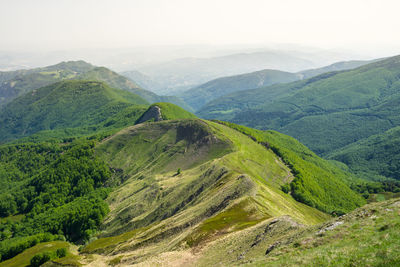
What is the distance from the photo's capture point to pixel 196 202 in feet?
389

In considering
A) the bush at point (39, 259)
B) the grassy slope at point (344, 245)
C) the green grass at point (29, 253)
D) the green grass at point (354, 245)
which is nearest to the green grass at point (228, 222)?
the grassy slope at point (344, 245)

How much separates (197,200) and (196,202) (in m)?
2.20

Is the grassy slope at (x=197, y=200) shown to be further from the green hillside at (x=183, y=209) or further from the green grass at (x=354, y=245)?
the green grass at (x=354, y=245)

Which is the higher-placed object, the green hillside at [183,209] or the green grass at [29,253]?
the green hillside at [183,209]

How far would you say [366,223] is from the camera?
4022 cm

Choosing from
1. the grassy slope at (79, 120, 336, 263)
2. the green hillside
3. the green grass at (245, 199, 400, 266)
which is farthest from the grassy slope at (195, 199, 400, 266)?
the grassy slope at (79, 120, 336, 263)

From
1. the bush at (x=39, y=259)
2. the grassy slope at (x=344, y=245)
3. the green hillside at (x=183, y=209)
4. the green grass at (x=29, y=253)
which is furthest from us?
the green grass at (x=29, y=253)

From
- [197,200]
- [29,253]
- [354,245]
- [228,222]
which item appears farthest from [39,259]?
[354,245]

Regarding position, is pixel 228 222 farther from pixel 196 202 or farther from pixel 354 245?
pixel 354 245

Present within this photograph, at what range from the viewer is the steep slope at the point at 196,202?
272 feet

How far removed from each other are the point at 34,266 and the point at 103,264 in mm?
42683

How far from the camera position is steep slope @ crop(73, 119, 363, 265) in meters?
82.8

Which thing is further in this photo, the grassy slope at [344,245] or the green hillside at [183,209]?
the green hillside at [183,209]

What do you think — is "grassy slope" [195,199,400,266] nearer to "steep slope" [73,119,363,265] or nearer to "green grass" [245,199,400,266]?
"green grass" [245,199,400,266]
